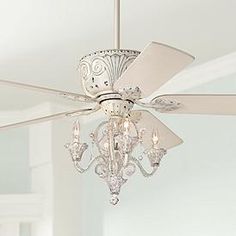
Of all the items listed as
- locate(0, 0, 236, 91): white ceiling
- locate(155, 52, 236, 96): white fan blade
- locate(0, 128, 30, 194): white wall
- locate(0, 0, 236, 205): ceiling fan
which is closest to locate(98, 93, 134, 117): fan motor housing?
locate(0, 0, 236, 205): ceiling fan

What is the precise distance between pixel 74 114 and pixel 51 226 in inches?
78.6

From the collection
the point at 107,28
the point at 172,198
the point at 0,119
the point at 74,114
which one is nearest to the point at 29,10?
the point at 107,28

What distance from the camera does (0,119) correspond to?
4098mm

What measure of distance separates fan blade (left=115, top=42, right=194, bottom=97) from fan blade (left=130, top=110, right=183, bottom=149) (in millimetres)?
208

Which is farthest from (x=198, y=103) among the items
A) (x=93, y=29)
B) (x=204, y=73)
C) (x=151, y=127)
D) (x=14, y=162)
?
(x=14, y=162)

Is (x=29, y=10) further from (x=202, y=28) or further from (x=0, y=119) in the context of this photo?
(x=0, y=119)

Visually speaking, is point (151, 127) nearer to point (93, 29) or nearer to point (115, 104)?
point (115, 104)

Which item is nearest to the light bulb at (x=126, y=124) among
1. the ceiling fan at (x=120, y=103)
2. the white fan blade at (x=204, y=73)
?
the ceiling fan at (x=120, y=103)

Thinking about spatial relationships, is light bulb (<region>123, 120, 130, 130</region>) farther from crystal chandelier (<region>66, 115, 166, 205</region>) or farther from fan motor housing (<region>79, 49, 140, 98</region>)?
fan motor housing (<region>79, 49, 140, 98</region>)

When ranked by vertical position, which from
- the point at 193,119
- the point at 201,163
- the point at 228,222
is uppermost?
the point at 193,119

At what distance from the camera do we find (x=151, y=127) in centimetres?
208

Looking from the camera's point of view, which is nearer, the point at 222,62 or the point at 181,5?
the point at 181,5

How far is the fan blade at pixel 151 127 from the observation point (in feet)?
6.59

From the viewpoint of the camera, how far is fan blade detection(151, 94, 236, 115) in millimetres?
1854
